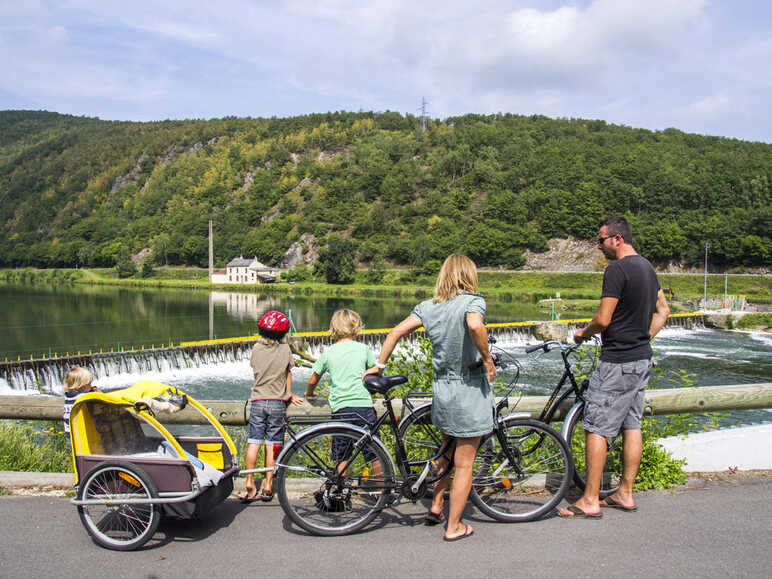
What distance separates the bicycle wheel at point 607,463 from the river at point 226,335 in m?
5.54

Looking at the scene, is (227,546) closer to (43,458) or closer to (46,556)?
(46,556)

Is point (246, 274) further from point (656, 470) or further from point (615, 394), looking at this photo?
point (615, 394)

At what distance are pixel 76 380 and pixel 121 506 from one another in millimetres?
1181

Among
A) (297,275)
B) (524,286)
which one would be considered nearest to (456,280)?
(524,286)

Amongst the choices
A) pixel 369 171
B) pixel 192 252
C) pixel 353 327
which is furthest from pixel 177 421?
pixel 369 171

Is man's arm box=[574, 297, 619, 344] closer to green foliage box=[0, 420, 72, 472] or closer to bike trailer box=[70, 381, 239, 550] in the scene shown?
bike trailer box=[70, 381, 239, 550]

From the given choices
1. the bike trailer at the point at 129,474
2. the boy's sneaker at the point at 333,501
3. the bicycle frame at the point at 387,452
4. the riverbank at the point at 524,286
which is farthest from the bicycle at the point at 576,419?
the riverbank at the point at 524,286

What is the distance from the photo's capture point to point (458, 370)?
3.50 metres

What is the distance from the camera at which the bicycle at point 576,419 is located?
4168 mm

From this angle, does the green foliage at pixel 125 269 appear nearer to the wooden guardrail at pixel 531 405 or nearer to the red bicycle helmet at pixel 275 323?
the wooden guardrail at pixel 531 405

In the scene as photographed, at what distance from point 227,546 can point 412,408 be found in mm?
1464

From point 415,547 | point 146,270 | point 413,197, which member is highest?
point 413,197

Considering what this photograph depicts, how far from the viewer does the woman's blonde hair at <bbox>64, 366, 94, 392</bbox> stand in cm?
424

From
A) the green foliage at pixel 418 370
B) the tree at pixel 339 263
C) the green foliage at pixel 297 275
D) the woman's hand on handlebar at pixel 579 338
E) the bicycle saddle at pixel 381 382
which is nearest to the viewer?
the bicycle saddle at pixel 381 382
